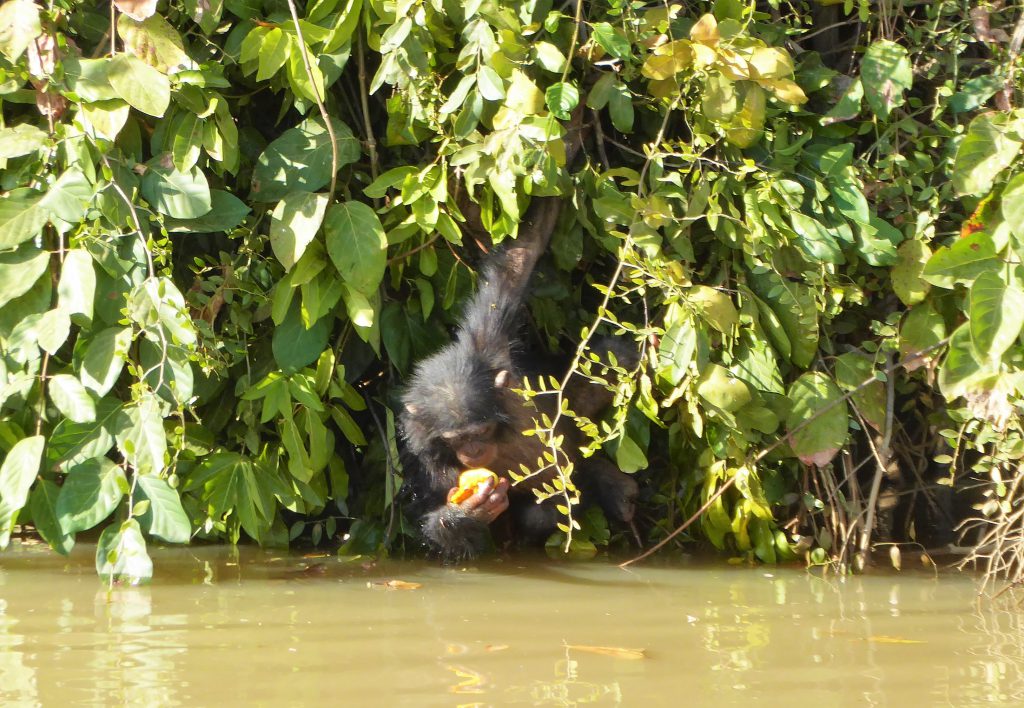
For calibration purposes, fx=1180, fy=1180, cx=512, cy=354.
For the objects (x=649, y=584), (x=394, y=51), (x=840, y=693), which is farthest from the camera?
(x=649, y=584)

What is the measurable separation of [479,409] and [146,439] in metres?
1.08

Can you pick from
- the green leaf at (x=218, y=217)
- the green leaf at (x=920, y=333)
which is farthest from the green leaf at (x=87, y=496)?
the green leaf at (x=920, y=333)

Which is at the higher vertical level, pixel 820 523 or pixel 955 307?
pixel 955 307

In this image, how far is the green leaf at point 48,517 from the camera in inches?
146

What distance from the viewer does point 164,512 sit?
11.6ft

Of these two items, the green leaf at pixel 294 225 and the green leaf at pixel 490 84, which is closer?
the green leaf at pixel 490 84

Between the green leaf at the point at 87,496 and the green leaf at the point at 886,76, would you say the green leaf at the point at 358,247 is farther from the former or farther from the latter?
the green leaf at the point at 886,76

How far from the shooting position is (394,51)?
3602 mm

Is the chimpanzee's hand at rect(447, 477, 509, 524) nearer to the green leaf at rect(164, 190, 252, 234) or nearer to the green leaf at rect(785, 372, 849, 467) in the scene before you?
the green leaf at rect(785, 372, 849, 467)

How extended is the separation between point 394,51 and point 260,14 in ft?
2.13

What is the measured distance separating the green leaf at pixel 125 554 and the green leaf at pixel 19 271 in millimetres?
775

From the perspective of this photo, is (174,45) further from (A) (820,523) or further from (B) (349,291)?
(A) (820,523)

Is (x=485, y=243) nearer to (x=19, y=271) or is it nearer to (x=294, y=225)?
(x=294, y=225)

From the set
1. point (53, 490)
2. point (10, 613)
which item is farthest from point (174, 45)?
point (10, 613)
